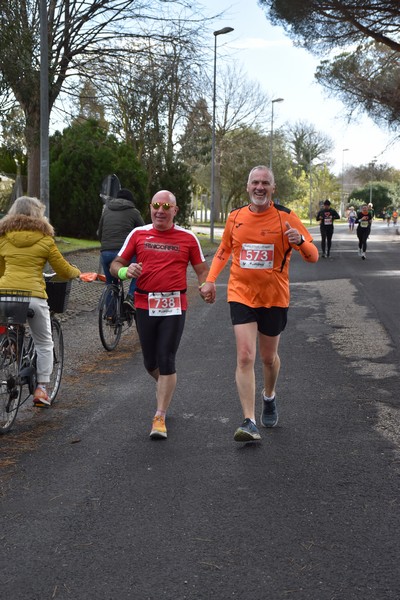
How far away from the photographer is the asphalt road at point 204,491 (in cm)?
328

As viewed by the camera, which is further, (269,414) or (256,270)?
(269,414)

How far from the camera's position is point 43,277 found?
5.96 metres

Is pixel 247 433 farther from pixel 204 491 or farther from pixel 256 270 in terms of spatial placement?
pixel 256 270

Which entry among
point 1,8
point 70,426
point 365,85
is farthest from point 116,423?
point 365,85

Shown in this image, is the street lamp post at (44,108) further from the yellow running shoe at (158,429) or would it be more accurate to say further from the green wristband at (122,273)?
the yellow running shoe at (158,429)

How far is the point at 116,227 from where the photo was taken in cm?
944

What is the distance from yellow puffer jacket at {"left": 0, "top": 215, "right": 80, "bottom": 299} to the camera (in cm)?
562

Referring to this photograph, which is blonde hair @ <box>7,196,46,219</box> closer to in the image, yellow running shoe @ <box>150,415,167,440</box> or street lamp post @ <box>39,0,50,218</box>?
yellow running shoe @ <box>150,415,167,440</box>

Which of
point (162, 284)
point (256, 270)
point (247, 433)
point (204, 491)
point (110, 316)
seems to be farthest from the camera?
point (110, 316)

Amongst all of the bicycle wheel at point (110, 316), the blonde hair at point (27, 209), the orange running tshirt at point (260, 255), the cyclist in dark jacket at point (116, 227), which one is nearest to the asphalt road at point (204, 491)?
the bicycle wheel at point (110, 316)

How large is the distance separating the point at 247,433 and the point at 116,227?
4.77 metres

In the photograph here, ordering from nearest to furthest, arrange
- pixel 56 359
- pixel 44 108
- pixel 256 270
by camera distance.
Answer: pixel 256 270, pixel 56 359, pixel 44 108

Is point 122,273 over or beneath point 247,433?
over

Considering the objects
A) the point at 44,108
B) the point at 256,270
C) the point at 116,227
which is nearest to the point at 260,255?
the point at 256,270
